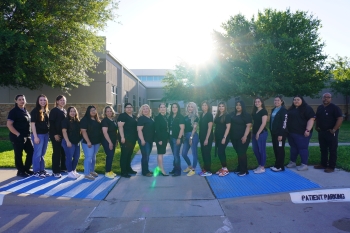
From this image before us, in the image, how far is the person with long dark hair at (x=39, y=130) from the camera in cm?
614

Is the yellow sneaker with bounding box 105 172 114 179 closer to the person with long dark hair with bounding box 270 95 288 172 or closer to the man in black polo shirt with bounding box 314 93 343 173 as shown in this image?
the person with long dark hair with bounding box 270 95 288 172

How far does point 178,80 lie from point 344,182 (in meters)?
22.8

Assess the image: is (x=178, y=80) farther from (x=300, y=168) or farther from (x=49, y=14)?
(x=300, y=168)

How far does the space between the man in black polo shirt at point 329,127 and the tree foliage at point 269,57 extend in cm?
1361

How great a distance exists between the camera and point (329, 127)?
21.9 feet

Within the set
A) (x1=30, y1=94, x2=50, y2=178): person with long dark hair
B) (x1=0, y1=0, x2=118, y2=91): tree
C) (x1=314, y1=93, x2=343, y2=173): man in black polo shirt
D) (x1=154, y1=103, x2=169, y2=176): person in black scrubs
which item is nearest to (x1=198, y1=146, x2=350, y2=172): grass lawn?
(x1=314, y1=93, x2=343, y2=173): man in black polo shirt

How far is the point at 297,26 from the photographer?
2147 cm

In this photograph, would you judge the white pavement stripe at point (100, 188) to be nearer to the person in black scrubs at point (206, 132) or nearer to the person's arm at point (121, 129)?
the person's arm at point (121, 129)

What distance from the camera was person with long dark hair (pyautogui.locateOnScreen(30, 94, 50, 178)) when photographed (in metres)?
6.14

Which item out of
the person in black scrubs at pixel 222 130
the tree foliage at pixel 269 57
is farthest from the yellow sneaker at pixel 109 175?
the tree foliage at pixel 269 57

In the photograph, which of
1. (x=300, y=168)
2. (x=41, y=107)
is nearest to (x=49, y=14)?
A: (x=41, y=107)

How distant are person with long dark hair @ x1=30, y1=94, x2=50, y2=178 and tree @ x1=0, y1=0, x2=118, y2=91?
6554 millimetres

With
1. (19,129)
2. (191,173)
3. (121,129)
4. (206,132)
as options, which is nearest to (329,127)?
(206,132)

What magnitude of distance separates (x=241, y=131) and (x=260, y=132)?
462mm
